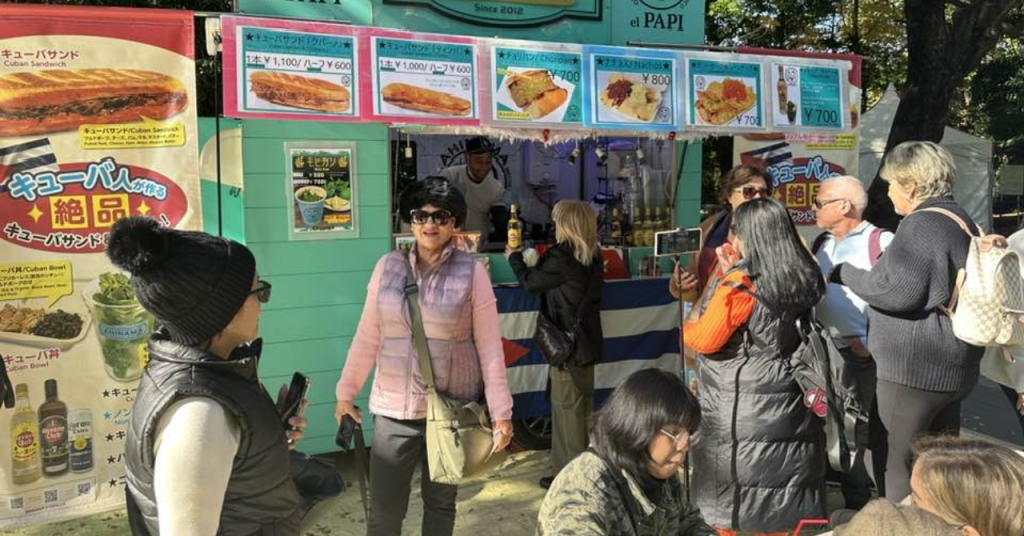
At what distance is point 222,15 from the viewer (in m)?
3.38

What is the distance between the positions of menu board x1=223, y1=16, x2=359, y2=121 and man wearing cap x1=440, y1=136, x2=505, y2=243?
8.24 feet

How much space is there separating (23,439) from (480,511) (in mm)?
2322

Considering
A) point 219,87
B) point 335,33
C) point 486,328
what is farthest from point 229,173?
point 486,328

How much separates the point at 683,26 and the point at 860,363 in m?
2.99

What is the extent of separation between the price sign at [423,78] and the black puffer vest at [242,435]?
224 cm

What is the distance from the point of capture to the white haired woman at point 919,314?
2.86 meters

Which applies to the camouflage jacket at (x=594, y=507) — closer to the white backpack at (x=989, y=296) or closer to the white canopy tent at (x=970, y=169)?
the white backpack at (x=989, y=296)

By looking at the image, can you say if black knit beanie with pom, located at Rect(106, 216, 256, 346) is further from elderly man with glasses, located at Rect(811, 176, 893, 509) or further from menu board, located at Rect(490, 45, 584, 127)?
elderly man with glasses, located at Rect(811, 176, 893, 509)

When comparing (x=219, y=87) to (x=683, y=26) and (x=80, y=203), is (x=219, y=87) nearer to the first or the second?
(x=80, y=203)

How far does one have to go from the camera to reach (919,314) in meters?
2.94

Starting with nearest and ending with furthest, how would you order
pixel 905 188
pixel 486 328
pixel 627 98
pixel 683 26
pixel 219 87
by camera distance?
pixel 486 328
pixel 905 188
pixel 219 87
pixel 627 98
pixel 683 26

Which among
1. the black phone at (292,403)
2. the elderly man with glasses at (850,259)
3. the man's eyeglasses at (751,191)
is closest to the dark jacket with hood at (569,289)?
the man's eyeglasses at (751,191)

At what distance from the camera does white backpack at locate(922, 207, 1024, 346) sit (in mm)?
2750

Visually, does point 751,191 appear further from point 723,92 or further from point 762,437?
point 762,437
